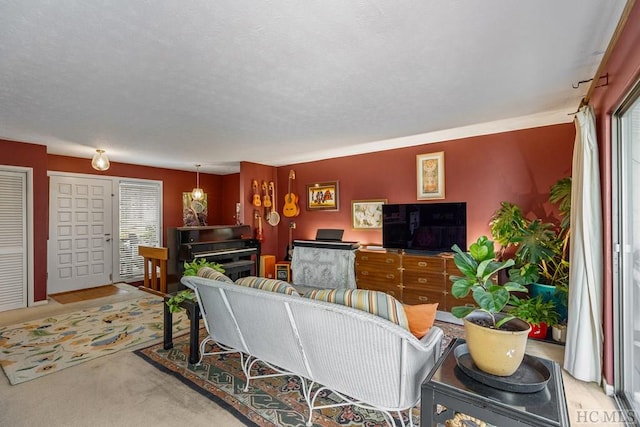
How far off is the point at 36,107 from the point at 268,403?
3477 millimetres

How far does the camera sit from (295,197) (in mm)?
5953

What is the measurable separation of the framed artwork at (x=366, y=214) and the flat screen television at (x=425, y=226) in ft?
1.39

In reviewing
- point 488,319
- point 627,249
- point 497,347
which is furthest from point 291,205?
point 497,347

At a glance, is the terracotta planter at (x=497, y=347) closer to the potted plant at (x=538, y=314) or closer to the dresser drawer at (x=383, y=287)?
the potted plant at (x=538, y=314)

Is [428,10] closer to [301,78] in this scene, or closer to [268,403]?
[301,78]

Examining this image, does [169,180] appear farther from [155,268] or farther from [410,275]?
[410,275]

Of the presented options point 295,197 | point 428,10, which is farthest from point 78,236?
point 428,10

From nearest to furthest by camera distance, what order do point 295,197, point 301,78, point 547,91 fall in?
point 301,78 → point 547,91 → point 295,197

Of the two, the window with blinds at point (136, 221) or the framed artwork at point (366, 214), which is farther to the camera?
the window with blinds at point (136, 221)

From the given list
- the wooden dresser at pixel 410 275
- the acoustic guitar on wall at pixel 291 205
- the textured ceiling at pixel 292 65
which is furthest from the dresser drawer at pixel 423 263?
the acoustic guitar on wall at pixel 291 205

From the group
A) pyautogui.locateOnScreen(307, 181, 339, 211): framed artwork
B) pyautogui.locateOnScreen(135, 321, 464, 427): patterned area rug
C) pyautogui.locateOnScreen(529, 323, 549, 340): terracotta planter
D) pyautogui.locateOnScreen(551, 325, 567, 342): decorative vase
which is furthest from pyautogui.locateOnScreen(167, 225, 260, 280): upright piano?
pyautogui.locateOnScreen(551, 325, 567, 342): decorative vase

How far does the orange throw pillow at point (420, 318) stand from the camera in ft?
5.48

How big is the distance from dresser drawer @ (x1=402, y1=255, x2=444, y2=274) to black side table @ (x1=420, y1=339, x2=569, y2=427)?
Answer: 8.55 feet

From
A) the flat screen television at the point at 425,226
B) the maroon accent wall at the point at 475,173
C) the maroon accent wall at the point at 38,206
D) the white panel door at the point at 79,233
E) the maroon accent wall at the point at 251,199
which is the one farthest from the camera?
the maroon accent wall at the point at 251,199
